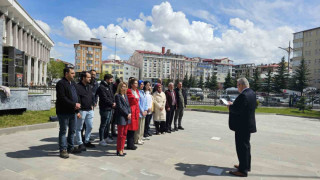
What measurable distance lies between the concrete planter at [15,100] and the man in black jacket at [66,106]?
4.30 meters

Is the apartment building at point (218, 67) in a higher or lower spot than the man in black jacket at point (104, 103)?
higher

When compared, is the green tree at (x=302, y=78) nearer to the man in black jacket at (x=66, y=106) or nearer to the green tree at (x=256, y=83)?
the green tree at (x=256, y=83)

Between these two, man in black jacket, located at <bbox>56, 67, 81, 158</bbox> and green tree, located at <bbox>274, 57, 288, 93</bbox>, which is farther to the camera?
green tree, located at <bbox>274, 57, 288, 93</bbox>

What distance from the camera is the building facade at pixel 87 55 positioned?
9875cm

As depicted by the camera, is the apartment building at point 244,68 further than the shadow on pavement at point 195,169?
Yes

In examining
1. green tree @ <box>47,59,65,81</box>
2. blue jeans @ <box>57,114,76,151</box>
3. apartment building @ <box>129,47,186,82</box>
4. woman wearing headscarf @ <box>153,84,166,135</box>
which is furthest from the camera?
apartment building @ <box>129,47,186,82</box>

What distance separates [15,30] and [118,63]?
76.2 metres

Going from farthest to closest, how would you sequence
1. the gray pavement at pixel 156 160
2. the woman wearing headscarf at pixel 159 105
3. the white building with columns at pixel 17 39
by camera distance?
the white building with columns at pixel 17 39, the woman wearing headscarf at pixel 159 105, the gray pavement at pixel 156 160

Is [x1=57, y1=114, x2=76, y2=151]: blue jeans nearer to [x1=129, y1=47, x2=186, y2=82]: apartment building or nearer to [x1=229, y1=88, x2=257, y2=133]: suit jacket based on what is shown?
[x1=229, y1=88, x2=257, y2=133]: suit jacket

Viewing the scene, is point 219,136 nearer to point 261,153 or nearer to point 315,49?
point 261,153

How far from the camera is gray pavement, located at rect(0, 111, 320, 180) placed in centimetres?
397

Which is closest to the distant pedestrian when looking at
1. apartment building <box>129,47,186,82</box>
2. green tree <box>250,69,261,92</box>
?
green tree <box>250,69,261,92</box>

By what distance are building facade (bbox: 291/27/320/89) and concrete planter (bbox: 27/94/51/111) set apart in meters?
73.0

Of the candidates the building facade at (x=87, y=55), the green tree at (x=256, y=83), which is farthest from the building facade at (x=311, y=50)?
the building facade at (x=87, y=55)
